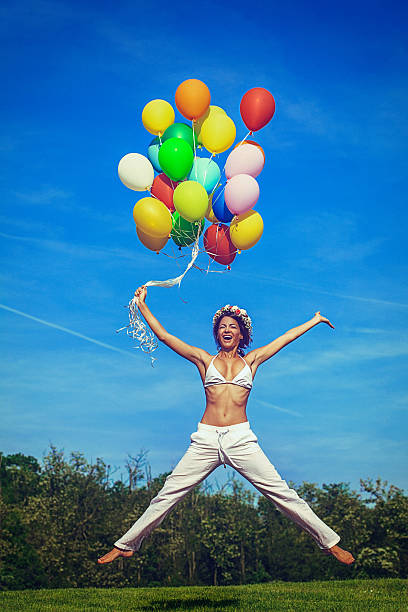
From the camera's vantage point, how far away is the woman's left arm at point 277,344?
7488 millimetres

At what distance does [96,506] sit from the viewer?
87.5 ft

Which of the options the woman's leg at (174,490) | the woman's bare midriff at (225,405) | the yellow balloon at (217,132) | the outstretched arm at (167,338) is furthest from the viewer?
the yellow balloon at (217,132)

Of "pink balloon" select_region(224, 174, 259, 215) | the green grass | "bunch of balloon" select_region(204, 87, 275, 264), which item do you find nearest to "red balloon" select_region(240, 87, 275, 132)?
"bunch of balloon" select_region(204, 87, 275, 264)

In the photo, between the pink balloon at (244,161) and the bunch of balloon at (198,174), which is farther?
the pink balloon at (244,161)

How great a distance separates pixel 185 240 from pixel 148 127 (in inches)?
55.2

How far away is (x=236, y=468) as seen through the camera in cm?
691

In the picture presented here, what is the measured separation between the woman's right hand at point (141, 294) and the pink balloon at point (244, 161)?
160 cm

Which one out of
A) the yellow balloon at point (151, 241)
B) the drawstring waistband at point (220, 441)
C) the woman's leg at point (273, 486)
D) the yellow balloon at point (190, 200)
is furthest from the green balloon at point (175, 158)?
the woman's leg at point (273, 486)

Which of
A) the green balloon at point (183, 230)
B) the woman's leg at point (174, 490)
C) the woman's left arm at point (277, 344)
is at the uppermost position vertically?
the green balloon at point (183, 230)

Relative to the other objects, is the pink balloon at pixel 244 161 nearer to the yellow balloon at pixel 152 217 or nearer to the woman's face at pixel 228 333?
the yellow balloon at pixel 152 217

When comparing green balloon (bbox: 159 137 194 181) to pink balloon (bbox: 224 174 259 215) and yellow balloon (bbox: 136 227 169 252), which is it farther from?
yellow balloon (bbox: 136 227 169 252)

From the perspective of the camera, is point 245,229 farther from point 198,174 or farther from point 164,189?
point 164,189

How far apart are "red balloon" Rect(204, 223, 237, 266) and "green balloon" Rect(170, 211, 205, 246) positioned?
14 centimetres

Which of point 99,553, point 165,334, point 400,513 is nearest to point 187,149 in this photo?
point 165,334
